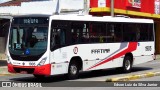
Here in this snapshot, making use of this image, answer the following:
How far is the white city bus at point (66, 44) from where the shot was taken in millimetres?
16984

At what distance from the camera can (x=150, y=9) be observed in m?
40.2

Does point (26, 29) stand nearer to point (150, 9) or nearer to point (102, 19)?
point (102, 19)

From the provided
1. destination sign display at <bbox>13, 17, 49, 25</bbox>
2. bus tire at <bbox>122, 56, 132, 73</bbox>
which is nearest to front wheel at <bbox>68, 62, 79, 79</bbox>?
destination sign display at <bbox>13, 17, 49, 25</bbox>

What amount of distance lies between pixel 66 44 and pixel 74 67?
1190mm

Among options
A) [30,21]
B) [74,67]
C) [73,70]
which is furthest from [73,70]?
[30,21]

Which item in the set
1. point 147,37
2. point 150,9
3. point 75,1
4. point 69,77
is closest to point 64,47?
point 69,77

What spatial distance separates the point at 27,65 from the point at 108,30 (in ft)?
17.5

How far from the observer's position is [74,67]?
60.5 ft

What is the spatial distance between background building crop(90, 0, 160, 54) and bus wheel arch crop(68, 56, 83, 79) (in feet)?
50.0

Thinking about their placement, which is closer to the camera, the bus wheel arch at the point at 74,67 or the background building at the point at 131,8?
the bus wheel arch at the point at 74,67

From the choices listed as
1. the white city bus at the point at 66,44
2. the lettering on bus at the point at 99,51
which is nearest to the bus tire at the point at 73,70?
the white city bus at the point at 66,44

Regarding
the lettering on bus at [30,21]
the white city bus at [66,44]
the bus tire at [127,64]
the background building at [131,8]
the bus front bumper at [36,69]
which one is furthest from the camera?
the background building at [131,8]

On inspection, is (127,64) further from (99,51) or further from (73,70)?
(73,70)

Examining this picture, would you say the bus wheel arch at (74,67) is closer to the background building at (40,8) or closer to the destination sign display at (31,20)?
the destination sign display at (31,20)
